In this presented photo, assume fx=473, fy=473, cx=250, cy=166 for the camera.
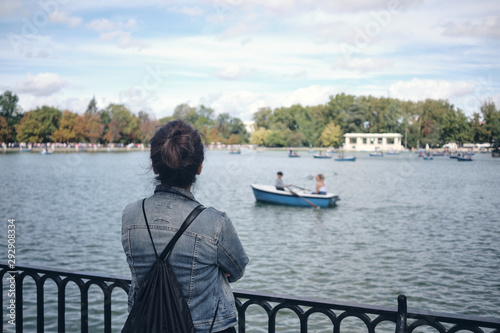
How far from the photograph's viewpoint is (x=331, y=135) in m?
130

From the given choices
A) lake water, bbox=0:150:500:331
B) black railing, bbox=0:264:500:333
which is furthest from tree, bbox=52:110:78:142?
black railing, bbox=0:264:500:333

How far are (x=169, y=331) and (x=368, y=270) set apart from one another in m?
12.1

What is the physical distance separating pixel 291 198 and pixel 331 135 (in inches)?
4255

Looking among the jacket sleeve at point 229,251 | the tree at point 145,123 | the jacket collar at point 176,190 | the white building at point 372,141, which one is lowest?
the jacket sleeve at point 229,251

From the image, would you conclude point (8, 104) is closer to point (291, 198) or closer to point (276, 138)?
point (276, 138)

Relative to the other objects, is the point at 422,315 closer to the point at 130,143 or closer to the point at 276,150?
the point at 130,143

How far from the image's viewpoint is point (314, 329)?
30.3 ft

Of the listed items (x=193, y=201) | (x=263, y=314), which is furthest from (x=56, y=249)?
(x=193, y=201)

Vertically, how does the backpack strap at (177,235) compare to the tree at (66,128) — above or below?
below

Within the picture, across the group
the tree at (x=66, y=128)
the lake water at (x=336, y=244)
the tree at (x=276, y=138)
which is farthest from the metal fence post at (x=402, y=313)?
the tree at (x=276, y=138)

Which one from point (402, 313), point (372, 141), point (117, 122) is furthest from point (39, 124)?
point (402, 313)

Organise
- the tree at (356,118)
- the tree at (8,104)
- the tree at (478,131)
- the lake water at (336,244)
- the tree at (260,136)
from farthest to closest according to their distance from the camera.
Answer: the tree at (260,136) → the tree at (356,118) → the tree at (478,131) → the tree at (8,104) → the lake water at (336,244)

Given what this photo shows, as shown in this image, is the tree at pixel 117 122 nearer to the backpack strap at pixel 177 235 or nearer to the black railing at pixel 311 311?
the black railing at pixel 311 311

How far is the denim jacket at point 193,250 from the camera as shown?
2.04 meters
